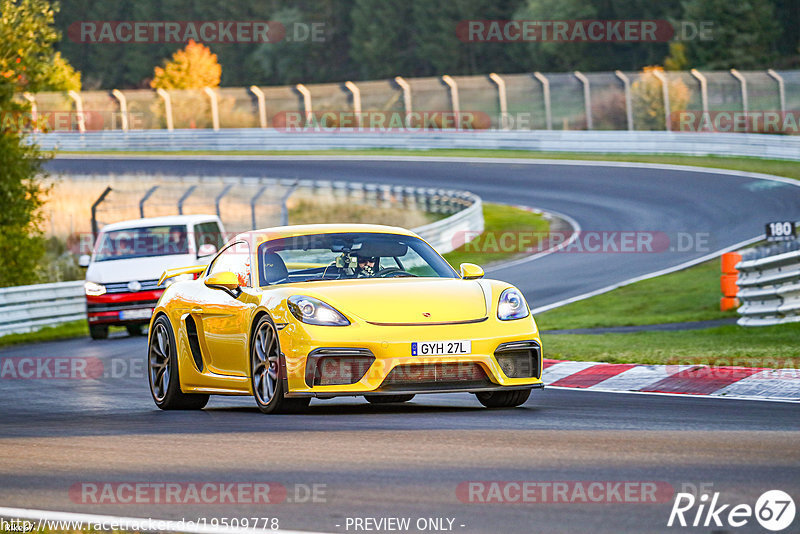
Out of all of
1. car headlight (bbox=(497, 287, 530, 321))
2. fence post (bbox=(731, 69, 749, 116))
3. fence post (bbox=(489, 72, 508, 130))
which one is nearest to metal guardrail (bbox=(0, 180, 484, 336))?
car headlight (bbox=(497, 287, 530, 321))

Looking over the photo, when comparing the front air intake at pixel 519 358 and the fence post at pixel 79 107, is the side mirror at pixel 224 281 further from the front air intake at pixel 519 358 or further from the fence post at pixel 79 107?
the fence post at pixel 79 107

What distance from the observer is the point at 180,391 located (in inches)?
400

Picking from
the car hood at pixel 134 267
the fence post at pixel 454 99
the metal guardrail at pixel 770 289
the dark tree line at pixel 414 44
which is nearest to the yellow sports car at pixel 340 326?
the metal guardrail at pixel 770 289

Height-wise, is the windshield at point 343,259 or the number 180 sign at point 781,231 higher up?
the windshield at point 343,259

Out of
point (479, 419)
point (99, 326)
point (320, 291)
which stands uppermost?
point (320, 291)

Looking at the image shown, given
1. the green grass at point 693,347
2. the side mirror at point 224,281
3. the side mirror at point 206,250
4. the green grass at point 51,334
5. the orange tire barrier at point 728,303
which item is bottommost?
the green grass at point 51,334

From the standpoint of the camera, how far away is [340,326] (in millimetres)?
8547

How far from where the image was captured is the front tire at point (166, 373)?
10211 mm

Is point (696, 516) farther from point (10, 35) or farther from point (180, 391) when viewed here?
point (10, 35)

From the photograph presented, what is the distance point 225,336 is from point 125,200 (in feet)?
101

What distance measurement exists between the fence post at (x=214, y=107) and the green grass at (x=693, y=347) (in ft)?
121

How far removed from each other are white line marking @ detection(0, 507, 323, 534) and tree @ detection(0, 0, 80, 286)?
19.1 metres

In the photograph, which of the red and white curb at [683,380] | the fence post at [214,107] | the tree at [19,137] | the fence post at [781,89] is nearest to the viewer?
the red and white curb at [683,380]

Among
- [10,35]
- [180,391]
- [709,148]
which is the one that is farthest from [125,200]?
[180,391]
